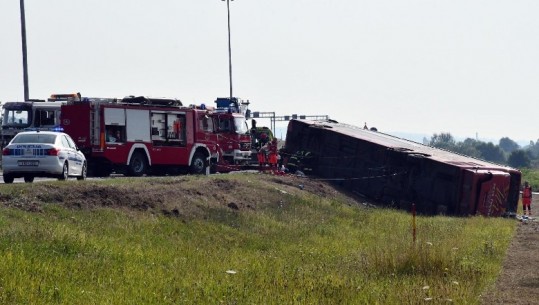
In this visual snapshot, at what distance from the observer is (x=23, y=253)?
14.0m

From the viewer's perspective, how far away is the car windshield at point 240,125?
39281 millimetres

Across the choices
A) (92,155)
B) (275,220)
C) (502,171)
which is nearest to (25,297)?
(275,220)

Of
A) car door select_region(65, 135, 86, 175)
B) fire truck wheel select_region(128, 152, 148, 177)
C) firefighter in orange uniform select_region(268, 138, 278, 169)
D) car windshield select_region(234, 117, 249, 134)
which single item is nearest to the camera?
car door select_region(65, 135, 86, 175)

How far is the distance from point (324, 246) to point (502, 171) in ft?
47.3

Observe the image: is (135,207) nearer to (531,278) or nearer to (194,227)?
(194,227)

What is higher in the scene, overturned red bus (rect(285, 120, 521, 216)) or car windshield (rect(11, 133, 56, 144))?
car windshield (rect(11, 133, 56, 144))

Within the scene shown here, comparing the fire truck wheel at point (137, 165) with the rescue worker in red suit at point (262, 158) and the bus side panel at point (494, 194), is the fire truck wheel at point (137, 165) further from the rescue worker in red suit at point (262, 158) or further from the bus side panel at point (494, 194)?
the bus side panel at point (494, 194)

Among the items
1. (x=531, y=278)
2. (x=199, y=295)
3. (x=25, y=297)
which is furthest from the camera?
(x=531, y=278)

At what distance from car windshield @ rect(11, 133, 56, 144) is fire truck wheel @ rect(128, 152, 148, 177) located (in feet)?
26.6

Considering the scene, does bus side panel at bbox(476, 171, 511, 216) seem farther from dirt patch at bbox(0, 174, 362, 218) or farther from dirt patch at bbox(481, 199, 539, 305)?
dirt patch at bbox(481, 199, 539, 305)

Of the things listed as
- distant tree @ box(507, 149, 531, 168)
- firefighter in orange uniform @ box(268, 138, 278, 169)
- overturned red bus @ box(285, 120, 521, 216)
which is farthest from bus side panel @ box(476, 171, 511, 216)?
distant tree @ box(507, 149, 531, 168)

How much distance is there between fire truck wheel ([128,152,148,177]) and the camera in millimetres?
33125

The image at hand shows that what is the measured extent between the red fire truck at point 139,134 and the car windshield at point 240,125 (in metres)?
2.76

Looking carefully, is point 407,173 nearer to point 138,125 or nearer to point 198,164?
point 198,164
